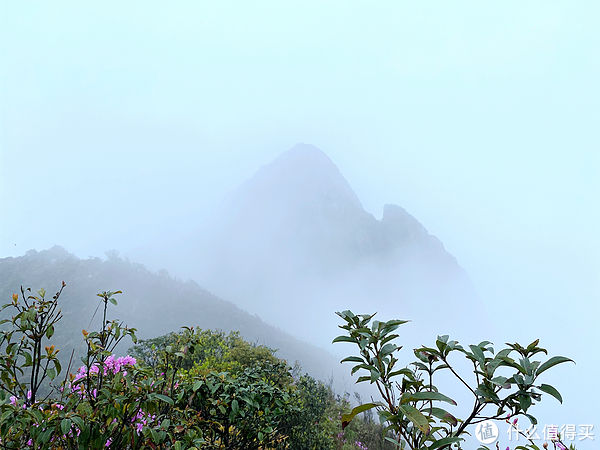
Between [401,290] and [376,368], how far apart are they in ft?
314

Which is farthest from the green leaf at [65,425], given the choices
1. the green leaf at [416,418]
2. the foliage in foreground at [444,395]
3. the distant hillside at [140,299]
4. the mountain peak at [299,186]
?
the mountain peak at [299,186]

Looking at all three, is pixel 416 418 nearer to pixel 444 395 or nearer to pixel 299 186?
pixel 444 395

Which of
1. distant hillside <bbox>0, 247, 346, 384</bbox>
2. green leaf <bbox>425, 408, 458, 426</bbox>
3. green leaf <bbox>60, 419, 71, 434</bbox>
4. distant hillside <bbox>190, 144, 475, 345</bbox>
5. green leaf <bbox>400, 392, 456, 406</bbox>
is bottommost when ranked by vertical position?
distant hillside <bbox>0, 247, 346, 384</bbox>

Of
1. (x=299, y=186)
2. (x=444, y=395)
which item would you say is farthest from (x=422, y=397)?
(x=299, y=186)

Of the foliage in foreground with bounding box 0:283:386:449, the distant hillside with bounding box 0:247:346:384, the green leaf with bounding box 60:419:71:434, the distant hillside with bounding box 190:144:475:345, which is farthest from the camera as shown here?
the distant hillside with bounding box 190:144:475:345

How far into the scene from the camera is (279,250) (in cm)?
9675

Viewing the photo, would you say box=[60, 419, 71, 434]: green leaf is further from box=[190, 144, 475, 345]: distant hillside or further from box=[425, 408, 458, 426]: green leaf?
box=[190, 144, 475, 345]: distant hillside

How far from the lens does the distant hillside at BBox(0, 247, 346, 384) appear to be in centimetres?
3116

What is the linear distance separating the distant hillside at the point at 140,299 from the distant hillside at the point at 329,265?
143ft

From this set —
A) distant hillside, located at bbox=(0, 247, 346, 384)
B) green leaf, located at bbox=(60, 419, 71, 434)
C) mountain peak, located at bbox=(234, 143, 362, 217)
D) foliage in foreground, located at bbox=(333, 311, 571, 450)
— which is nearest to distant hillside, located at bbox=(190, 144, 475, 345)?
mountain peak, located at bbox=(234, 143, 362, 217)

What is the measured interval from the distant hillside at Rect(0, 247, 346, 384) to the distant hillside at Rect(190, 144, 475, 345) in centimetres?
4349

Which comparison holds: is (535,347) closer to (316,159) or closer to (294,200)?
(294,200)

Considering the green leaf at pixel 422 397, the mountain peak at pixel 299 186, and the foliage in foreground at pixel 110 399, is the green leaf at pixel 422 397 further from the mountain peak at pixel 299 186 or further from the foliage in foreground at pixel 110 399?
the mountain peak at pixel 299 186

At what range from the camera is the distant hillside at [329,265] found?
87062mm
